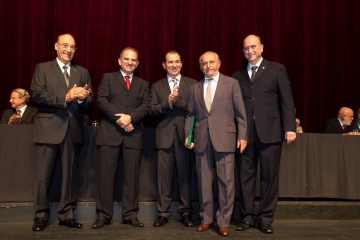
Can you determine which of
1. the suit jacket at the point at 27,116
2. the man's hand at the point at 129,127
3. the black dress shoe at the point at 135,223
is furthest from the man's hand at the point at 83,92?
the suit jacket at the point at 27,116

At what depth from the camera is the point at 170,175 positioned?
3.96 meters

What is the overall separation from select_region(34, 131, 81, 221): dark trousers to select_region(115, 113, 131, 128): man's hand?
0.44m

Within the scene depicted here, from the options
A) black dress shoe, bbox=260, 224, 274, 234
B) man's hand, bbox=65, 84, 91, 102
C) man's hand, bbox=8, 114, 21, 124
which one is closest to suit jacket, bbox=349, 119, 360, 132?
black dress shoe, bbox=260, 224, 274, 234

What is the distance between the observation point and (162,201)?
12.9 ft

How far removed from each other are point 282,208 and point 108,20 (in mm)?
3354

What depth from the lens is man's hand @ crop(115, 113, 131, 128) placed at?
12.1 feet

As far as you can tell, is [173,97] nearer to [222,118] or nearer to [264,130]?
[222,118]

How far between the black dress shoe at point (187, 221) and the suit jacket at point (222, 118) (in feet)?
2.22

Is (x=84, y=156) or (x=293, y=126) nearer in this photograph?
(x=293, y=126)

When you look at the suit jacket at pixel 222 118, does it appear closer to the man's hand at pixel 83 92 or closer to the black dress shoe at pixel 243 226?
the black dress shoe at pixel 243 226

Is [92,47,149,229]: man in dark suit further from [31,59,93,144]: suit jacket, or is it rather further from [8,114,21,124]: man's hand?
[8,114,21,124]: man's hand

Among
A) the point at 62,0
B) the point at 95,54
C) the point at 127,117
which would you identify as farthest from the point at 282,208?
the point at 62,0

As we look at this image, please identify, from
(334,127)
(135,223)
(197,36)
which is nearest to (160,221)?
(135,223)

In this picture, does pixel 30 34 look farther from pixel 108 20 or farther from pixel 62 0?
pixel 108 20
